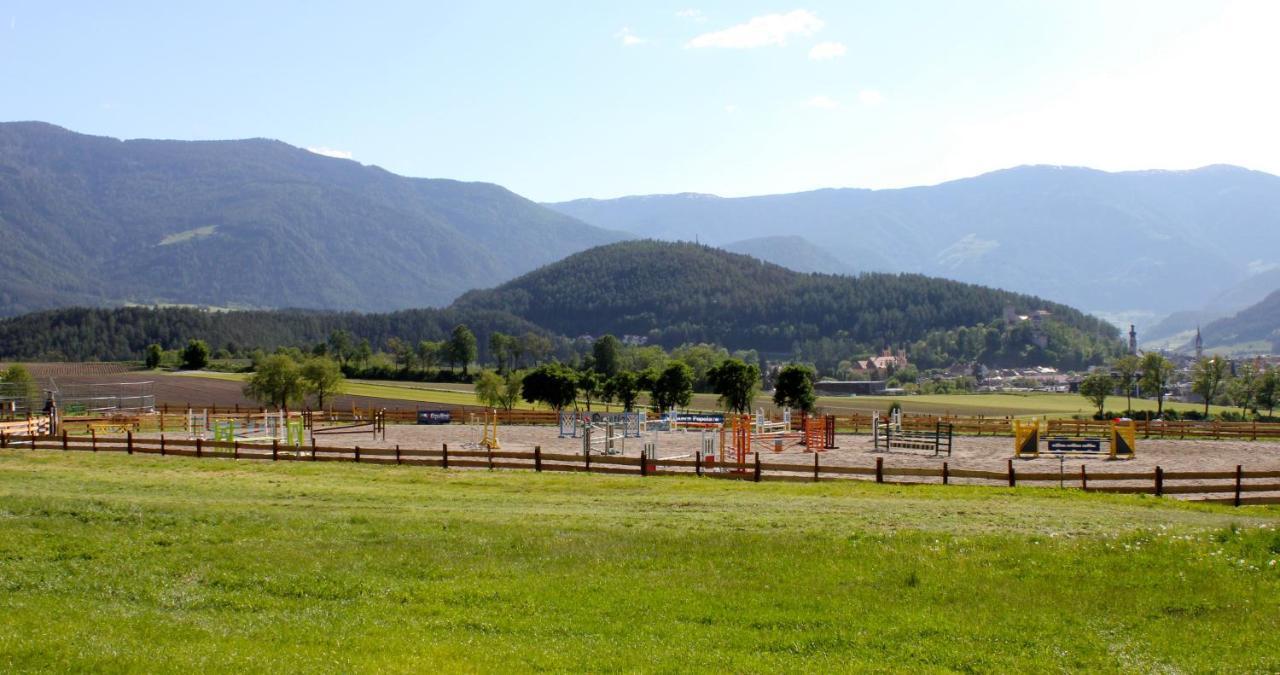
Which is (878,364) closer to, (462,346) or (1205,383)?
(462,346)

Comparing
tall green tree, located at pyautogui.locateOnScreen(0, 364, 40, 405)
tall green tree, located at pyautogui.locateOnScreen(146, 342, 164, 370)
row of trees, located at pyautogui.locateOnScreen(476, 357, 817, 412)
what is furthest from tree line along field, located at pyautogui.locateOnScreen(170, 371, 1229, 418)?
tall green tree, located at pyautogui.locateOnScreen(0, 364, 40, 405)

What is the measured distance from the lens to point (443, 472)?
30125 millimetres

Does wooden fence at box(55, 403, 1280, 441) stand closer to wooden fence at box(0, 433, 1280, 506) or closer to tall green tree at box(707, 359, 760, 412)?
wooden fence at box(0, 433, 1280, 506)

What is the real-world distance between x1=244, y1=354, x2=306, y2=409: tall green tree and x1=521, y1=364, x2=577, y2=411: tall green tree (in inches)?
710

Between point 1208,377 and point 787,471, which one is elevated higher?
point 1208,377

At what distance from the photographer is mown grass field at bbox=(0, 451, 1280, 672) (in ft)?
30.8

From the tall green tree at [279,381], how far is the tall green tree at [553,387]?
18.0m

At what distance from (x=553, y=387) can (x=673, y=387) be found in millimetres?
9510

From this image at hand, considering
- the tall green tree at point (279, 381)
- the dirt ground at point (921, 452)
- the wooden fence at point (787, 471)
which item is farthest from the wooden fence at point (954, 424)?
the wooden fence at point (787, 471)

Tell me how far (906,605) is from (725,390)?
64028 millimetres

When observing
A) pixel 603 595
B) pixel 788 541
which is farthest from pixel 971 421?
pixel 603 595

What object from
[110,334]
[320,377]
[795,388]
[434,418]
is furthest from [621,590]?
[110,334]

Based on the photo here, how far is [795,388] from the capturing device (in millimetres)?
70500

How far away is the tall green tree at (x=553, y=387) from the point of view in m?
79.7
